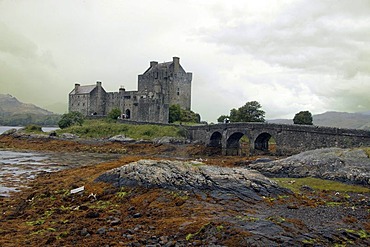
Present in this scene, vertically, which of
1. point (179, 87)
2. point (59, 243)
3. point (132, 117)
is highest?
point (179, 87)

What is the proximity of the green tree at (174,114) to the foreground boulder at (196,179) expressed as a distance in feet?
175

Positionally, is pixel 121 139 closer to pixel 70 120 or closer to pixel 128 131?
pixel 128 131

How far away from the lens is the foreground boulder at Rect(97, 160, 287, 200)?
18.6m

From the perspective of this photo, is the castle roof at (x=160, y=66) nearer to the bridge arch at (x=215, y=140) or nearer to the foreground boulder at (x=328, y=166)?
the bridge arch at (x=215, y=140)

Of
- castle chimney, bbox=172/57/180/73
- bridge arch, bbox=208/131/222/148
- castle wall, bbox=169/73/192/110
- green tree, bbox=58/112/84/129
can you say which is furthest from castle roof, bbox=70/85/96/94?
bridge arch, bbox=208/131/222/148

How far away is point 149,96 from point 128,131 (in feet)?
47.8

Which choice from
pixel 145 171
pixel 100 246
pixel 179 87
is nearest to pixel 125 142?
pixel 179 87

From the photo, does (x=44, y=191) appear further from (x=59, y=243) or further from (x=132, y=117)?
(x=132, y=117)

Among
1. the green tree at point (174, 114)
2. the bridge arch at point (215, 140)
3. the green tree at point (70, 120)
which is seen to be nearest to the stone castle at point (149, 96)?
the green tree at point (174, 114)

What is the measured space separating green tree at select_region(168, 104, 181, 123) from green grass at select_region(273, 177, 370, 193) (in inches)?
2011

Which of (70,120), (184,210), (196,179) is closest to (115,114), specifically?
(70,120)

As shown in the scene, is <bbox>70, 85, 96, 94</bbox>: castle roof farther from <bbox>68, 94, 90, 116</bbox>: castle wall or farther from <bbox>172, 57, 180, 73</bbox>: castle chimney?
<bbox>172, 57, 180, 73</bbox>: castle chimney

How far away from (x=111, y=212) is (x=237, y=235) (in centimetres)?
637

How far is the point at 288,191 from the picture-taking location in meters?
19.9
